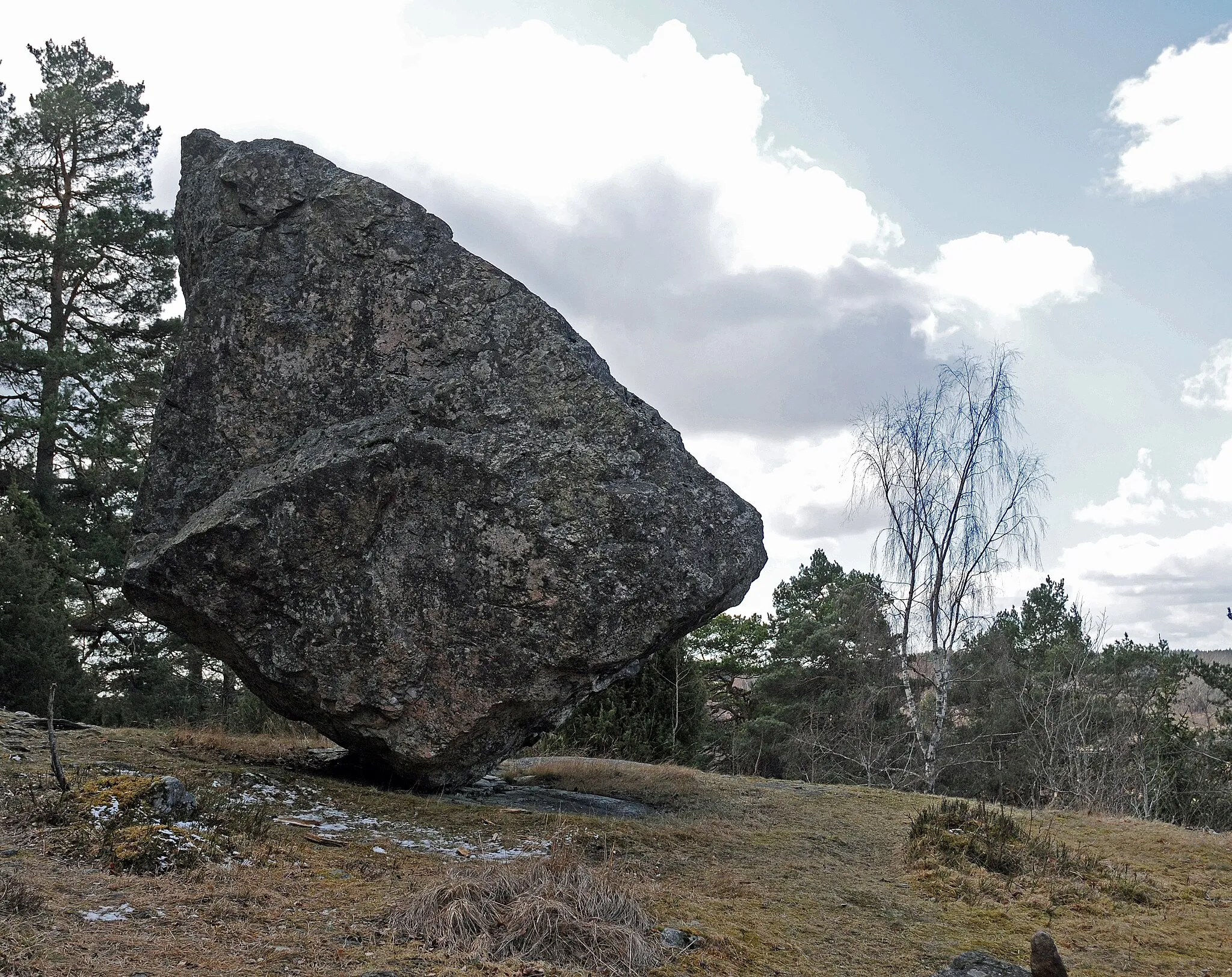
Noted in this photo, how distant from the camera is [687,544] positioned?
7.93 meters

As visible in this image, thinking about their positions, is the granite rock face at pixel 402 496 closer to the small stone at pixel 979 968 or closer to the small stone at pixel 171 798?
the small stone at pixel 171 798

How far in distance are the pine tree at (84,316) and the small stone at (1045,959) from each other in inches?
692

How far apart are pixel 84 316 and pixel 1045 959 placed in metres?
22.0

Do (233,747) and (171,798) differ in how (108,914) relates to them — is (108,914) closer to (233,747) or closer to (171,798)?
(171,798)

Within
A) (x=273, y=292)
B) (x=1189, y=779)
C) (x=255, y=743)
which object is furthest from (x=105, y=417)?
(x=1189, y=779)

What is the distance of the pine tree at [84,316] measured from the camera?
62.8 ft

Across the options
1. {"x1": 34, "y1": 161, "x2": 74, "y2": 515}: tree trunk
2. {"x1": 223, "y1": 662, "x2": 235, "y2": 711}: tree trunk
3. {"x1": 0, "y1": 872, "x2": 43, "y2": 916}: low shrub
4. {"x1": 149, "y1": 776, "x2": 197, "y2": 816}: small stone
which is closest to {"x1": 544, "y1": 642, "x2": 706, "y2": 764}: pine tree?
{"x1": 149, "y1": 776, "x2": 197, "y2": 816}: small stone

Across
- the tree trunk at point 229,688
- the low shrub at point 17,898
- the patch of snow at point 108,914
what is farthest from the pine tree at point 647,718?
the low shrub at point 17,898

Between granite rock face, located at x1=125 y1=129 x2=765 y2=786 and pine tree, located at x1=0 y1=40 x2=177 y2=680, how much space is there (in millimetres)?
11571

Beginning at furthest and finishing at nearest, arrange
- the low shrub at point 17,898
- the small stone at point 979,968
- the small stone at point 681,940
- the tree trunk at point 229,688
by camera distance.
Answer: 1. the tree trunk at point 229,688
2. the small stone at point 681,940
3. the small stone at point 979,968
4. the low shrub at point 17,898

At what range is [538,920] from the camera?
4895mm

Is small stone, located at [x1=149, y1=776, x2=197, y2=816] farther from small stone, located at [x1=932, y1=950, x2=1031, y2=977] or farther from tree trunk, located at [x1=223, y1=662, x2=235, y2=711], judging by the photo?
tree trunk, located at [x1=223, y1=662, x2=235, y2=711]

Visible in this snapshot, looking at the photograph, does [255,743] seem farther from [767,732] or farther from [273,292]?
[767,732]

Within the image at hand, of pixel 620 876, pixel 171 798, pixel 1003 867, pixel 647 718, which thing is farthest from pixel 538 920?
pixel 647 718
